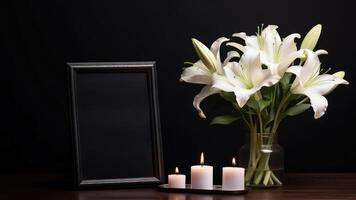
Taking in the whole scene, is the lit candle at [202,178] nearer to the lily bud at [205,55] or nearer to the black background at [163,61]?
the lily bud at [205,55]

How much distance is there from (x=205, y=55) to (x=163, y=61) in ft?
1.05

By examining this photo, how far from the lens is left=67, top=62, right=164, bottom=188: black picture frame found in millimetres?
1590

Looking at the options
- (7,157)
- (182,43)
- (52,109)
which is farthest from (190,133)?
(7,157)

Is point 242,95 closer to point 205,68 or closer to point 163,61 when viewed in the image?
point 205,68

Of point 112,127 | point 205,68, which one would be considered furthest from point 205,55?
point 112,127

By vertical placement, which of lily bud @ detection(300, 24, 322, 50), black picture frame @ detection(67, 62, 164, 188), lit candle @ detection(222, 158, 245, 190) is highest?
lily bud @ detection(300, 24, 322, 50)

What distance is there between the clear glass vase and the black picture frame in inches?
8.5

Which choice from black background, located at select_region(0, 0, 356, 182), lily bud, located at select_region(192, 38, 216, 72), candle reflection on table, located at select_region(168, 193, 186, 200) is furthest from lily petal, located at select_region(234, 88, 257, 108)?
black background, located at select_region(0, 0, 356, 182)

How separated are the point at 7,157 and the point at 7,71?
9.2 inches

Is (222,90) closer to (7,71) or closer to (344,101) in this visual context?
(344,101)

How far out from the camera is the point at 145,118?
1662 mm

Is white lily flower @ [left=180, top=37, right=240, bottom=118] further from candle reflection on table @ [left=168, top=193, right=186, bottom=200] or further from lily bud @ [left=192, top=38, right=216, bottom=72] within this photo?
candle reflection on table @ [left=168, top=193, right=186, bottom=200]

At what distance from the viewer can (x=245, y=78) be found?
1563 millimetres

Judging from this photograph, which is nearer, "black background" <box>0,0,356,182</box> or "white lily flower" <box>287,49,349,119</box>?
"white lily flower" <box>287,49,349,119</box>
